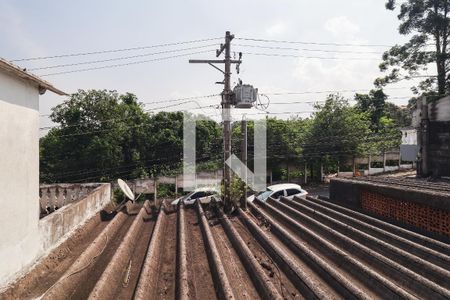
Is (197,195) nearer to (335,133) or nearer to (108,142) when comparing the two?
(108,142)

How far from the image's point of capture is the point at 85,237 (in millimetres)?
7516

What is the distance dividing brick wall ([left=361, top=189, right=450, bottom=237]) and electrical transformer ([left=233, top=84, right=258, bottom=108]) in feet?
14.6

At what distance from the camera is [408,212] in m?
7.59

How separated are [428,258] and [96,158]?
2653 centimetres

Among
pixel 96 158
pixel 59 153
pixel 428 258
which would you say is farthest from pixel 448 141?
pixel 59 153

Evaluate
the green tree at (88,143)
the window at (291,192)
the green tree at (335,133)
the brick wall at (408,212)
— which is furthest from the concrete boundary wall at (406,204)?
the green tree at (88,143)

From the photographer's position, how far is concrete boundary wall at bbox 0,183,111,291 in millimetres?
5051

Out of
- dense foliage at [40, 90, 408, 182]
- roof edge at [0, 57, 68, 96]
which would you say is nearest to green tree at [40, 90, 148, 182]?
dense foliage at [40, 90, 408, 182]

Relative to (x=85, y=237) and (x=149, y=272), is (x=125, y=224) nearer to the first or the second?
(x=85, y=237)

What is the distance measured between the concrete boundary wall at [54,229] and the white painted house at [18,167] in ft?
0.09

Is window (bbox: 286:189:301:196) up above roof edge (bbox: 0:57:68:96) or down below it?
below

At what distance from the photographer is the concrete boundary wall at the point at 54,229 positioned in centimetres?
505

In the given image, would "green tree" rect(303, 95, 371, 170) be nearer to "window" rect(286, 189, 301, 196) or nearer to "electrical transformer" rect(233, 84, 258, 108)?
"window" rect(286, 189, 301, 196)

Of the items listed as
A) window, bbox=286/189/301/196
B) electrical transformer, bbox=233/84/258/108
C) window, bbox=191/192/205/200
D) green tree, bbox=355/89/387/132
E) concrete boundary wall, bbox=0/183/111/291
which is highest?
green tree, bbox=355/89/387/132
